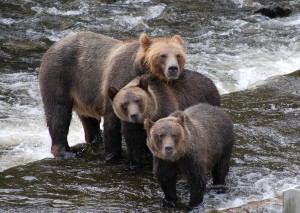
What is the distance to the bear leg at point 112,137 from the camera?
32.8 ft

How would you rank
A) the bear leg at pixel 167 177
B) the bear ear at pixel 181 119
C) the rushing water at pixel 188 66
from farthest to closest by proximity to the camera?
the rushing water at pixel 188 66, the bear leg at pixel 167 177, the bear ear at pixel 181 119

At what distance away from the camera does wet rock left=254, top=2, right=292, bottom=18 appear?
69.2 feet

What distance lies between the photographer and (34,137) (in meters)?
12.2

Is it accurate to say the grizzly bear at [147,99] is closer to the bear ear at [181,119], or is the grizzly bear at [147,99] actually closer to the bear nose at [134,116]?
the bear nose at [134,116]

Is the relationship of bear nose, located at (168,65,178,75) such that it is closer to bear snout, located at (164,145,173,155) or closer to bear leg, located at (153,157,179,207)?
bear leg, located at (153,157,179,207)

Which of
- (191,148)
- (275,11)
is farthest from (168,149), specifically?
(275,11)

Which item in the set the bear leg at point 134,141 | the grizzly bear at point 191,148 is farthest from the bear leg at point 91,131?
the grizzly bear at point 191,148

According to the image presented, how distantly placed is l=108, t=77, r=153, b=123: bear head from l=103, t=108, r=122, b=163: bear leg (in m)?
0.71

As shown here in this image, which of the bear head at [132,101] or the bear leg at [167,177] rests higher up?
the bear head at [132,101]

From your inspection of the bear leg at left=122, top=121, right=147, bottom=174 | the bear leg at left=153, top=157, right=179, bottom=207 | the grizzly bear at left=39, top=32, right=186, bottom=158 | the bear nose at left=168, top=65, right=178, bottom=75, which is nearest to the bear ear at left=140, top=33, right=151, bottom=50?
the grizzly bear at left=39, top=32, right=186, bottom=158

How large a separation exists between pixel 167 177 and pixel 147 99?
1.34 meters

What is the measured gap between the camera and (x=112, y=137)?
10.2 metres

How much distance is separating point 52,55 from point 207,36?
341 inches

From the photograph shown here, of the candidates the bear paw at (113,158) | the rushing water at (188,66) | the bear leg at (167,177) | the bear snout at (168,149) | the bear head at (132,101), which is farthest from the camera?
the bear paw at (113,158)
